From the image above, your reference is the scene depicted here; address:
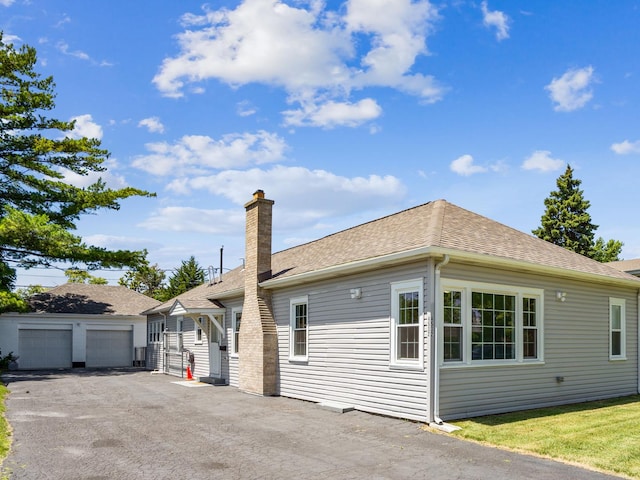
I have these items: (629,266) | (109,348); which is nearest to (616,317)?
(629,266)

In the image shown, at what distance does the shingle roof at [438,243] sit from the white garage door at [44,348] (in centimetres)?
1793

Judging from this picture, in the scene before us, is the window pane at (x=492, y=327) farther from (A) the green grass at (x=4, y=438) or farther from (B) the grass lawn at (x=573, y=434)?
(A) the green grass at (x=4, y=438)

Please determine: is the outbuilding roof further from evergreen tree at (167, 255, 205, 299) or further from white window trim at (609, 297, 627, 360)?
evergreen tree at (167, 255, 205, 299)

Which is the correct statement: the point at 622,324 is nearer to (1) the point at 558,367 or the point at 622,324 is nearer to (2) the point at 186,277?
(1) the point at 558,367

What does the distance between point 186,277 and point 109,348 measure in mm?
19137

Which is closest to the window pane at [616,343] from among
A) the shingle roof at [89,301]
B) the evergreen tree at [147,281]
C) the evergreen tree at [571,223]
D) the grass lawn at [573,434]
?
the grass lawn at [573,434]

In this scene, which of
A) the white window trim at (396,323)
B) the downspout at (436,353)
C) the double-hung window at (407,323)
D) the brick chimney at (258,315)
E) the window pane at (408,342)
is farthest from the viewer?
the brick chimney at (258,315)

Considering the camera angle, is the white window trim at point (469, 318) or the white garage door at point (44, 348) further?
the white garage door at point (44, 348)

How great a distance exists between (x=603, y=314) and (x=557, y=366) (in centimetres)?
263

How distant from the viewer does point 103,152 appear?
28234 millimetres

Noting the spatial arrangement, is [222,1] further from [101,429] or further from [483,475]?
[483,475]

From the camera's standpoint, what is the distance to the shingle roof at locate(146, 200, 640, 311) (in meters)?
11.0

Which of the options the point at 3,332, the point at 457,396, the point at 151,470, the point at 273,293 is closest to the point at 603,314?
the point at 457,396

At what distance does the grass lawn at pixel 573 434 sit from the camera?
7.57 meters
